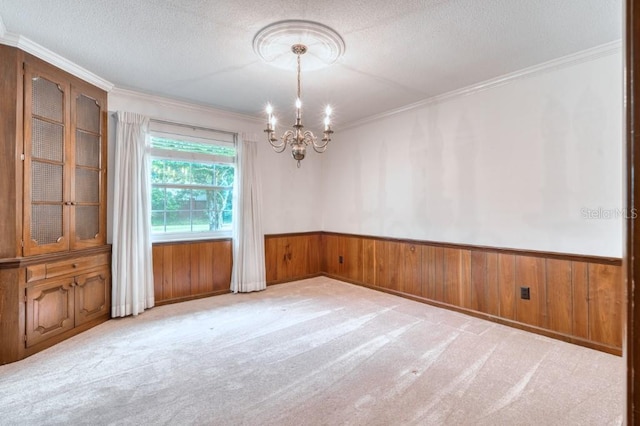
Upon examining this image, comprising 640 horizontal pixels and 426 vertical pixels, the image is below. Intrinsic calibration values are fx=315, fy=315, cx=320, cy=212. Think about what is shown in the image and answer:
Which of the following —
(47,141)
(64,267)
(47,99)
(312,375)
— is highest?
(47,99)

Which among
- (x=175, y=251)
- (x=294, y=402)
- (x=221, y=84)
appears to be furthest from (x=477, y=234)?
(x=175, y=251)

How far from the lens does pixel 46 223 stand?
9.96ft

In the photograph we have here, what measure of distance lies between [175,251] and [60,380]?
208 centimetres

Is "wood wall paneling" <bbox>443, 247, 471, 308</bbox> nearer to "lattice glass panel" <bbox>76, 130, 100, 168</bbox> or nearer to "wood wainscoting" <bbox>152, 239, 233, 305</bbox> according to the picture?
"wood wainscoting" <bbox>152, 239, 233, 305</bbox>

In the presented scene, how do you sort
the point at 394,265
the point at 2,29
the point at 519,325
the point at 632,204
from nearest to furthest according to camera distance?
the point at 632,204 → the point at 2,29 → the point at 519,325 → the point at 394,265

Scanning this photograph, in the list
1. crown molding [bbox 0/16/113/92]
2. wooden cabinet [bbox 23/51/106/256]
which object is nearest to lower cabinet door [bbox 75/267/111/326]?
wooden cabinet [bbox 23/51/106/256]

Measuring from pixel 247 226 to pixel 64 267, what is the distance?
2.21 meters

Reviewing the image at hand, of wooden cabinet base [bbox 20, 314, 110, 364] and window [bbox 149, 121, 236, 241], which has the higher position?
window [bbox 149, 121, 236, 241]

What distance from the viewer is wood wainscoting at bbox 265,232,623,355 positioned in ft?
9.39

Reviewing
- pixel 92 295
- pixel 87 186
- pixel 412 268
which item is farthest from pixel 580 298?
pixel 87 186

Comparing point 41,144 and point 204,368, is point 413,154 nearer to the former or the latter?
point 204,368

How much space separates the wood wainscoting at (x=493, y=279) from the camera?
2.86 m

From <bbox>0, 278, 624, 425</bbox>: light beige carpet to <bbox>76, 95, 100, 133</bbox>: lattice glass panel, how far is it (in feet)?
7.28

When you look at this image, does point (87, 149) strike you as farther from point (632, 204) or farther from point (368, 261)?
point (632, 204)
